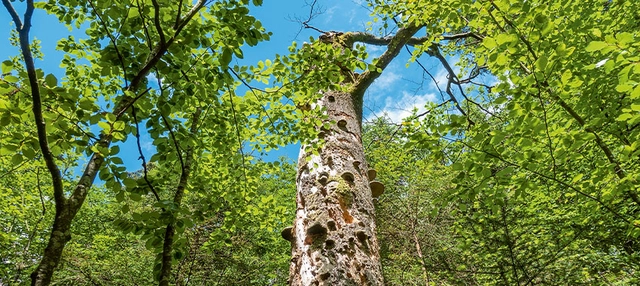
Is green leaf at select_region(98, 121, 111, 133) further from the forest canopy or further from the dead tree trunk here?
the dead tree trunk

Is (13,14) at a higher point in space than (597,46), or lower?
lower

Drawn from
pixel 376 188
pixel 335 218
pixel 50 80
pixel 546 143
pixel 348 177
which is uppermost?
pixel 546 143

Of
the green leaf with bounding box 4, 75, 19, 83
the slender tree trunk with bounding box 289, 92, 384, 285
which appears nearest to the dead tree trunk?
the slender tree trunk with bounding box 289, 92, 384, 285

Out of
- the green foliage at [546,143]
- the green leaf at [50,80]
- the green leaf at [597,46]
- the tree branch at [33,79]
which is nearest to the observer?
the tree branch at [33,79]

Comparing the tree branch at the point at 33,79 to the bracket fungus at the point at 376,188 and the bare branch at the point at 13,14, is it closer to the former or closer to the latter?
the bare branch at the point at 13,14

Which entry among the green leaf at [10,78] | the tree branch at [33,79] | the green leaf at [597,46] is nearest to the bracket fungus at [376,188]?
the green leaf at [597,46]

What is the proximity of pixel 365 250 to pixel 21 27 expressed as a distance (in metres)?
1.97

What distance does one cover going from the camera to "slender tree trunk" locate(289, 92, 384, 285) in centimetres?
198

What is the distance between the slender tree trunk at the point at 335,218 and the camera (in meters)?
1.98

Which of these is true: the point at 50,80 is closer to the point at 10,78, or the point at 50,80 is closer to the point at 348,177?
the point at 10,78

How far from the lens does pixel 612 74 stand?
3.29m

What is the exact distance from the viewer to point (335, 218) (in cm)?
224

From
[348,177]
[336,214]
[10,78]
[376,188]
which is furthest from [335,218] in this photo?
[10,78]

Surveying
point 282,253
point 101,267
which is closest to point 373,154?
point 282,253
